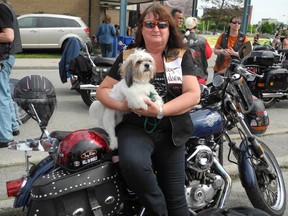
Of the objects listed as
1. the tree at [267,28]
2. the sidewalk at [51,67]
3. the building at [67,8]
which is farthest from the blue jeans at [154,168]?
the tree at [267,28]

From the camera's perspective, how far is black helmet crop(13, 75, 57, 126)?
2.58 meters

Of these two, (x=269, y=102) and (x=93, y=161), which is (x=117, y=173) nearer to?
(x=93, y=161)

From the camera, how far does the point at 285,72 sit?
25.5 ft

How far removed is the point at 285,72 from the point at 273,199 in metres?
5.00

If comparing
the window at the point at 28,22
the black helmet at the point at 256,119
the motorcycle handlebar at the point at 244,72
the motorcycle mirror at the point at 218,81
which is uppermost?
the motorcycle handlebar at the point at 244,72

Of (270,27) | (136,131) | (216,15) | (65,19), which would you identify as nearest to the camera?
(136,131)

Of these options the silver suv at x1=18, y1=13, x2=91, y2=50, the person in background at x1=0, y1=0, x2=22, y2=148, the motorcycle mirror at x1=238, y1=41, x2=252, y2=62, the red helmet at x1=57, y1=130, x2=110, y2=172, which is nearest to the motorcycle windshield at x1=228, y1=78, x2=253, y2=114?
the motorcycle mirror at x1=238, y1=41, x2=252, y2=62

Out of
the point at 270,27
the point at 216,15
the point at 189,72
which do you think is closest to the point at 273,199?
the point at 189,72

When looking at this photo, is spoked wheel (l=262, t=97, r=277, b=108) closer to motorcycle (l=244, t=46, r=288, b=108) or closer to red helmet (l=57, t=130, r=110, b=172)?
motorcycle (l=244, t=46, r=288, b=108)

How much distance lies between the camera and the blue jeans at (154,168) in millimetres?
2262

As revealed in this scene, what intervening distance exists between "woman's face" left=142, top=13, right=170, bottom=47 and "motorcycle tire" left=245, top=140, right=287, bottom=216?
139cm

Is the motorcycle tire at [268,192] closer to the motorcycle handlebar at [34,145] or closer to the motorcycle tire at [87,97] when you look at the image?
the motorcycle handlebar at [34,145]

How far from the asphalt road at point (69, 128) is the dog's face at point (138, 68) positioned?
1.69m

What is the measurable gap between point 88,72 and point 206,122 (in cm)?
433
